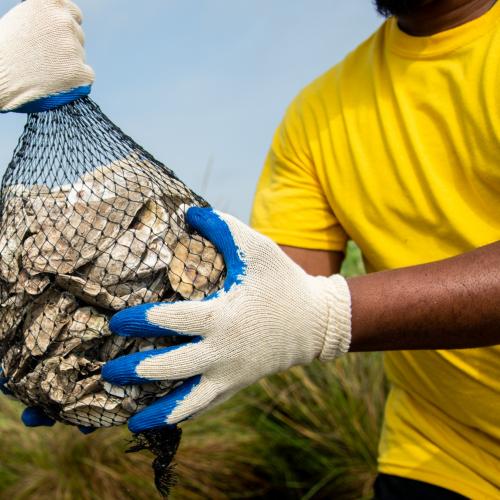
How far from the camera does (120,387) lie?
1.30m

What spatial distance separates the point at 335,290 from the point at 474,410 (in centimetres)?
64

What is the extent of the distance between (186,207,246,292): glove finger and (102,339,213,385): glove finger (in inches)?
5.1

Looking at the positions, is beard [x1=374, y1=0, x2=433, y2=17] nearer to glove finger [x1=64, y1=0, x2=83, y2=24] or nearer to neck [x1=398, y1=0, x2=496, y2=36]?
neck [x1=398, y1=0, x2=496, y2=36]

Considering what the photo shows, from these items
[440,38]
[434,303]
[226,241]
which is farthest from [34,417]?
[440,38]

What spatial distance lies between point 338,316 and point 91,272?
478 millimetres

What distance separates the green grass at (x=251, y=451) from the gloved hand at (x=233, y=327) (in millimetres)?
1752

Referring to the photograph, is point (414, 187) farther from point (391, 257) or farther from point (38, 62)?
point (38, 62)

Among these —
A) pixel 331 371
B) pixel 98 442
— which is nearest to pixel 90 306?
pixel 98 442

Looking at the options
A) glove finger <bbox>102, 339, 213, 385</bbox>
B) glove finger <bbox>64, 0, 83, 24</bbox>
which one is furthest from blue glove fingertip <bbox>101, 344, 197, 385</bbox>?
glove finger <bbox>64, 0, 83, 24</bbox>

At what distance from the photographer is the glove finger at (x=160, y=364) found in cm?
122

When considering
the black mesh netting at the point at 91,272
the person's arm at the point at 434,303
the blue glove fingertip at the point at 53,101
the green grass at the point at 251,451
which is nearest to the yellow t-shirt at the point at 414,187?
the person's arm at the point at 434,303

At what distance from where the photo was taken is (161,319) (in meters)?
1.20

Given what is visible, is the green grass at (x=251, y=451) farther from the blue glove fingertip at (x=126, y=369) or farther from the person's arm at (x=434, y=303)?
the blue glove fingertip at (x=126, y=369)

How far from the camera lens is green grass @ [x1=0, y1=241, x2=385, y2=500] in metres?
3.00
